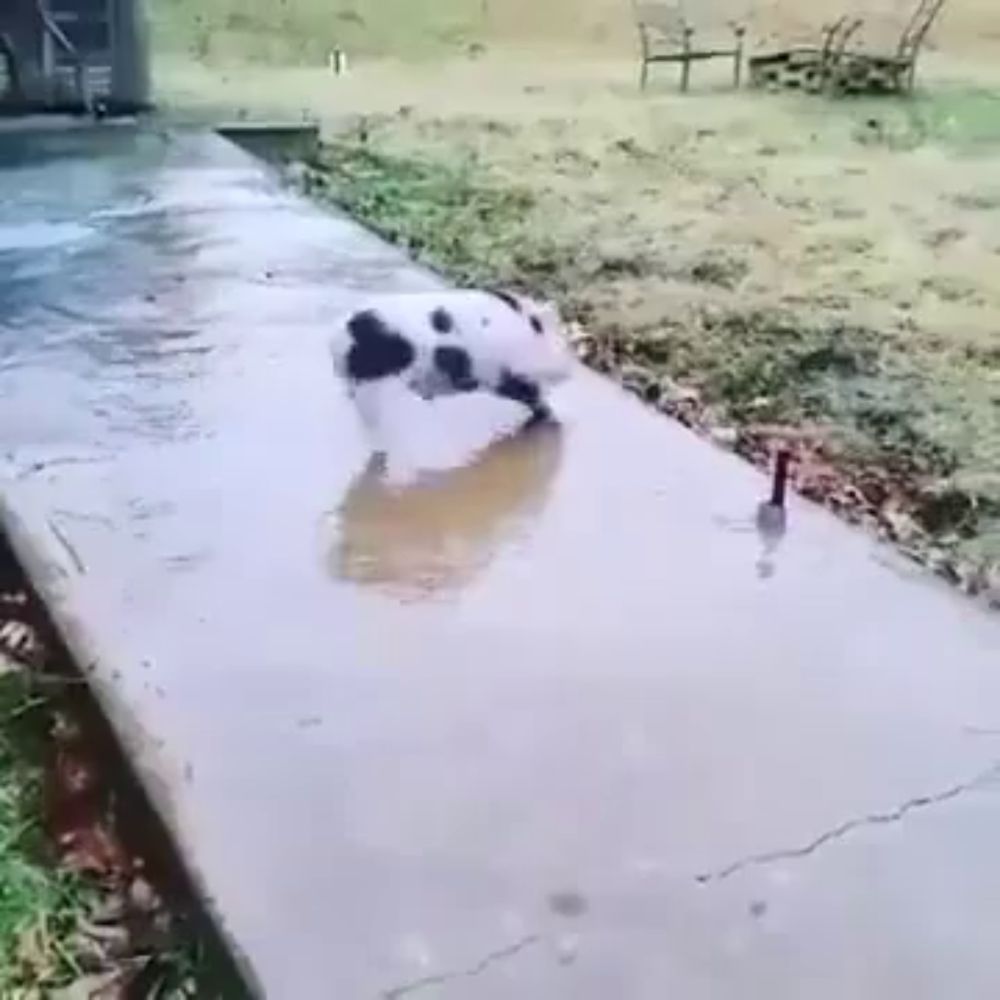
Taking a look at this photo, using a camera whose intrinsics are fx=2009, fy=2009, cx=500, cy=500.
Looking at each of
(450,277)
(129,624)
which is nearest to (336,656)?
(129,624)

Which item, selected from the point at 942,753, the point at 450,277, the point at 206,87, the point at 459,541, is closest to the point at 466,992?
the point at 942,753

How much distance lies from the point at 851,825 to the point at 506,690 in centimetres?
56

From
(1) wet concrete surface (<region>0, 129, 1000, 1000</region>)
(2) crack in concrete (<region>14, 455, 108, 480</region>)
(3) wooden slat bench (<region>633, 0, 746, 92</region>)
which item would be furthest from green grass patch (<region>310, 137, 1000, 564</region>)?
(3) wooden slat bench (<region>633, 0, 746, 92</region>)

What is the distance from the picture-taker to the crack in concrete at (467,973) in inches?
79.7

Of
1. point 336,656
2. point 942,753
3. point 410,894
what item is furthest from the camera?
point 336,656

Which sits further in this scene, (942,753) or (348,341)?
(348,341)

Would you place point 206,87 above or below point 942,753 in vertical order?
below

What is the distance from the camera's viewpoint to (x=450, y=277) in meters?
6.13

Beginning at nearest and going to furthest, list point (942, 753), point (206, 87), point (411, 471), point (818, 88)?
point (942, 753) → point (411, 471) → point (206, 87) → point (818, 88)

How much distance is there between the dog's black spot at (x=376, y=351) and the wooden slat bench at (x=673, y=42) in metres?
7.96

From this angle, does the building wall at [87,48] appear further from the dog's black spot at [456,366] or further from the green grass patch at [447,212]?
the dog's black spot at [456,366]

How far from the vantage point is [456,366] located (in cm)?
401

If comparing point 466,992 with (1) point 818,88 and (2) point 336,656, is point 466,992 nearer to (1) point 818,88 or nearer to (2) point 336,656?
(2) point 336,656

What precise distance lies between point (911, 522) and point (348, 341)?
4.02ft
